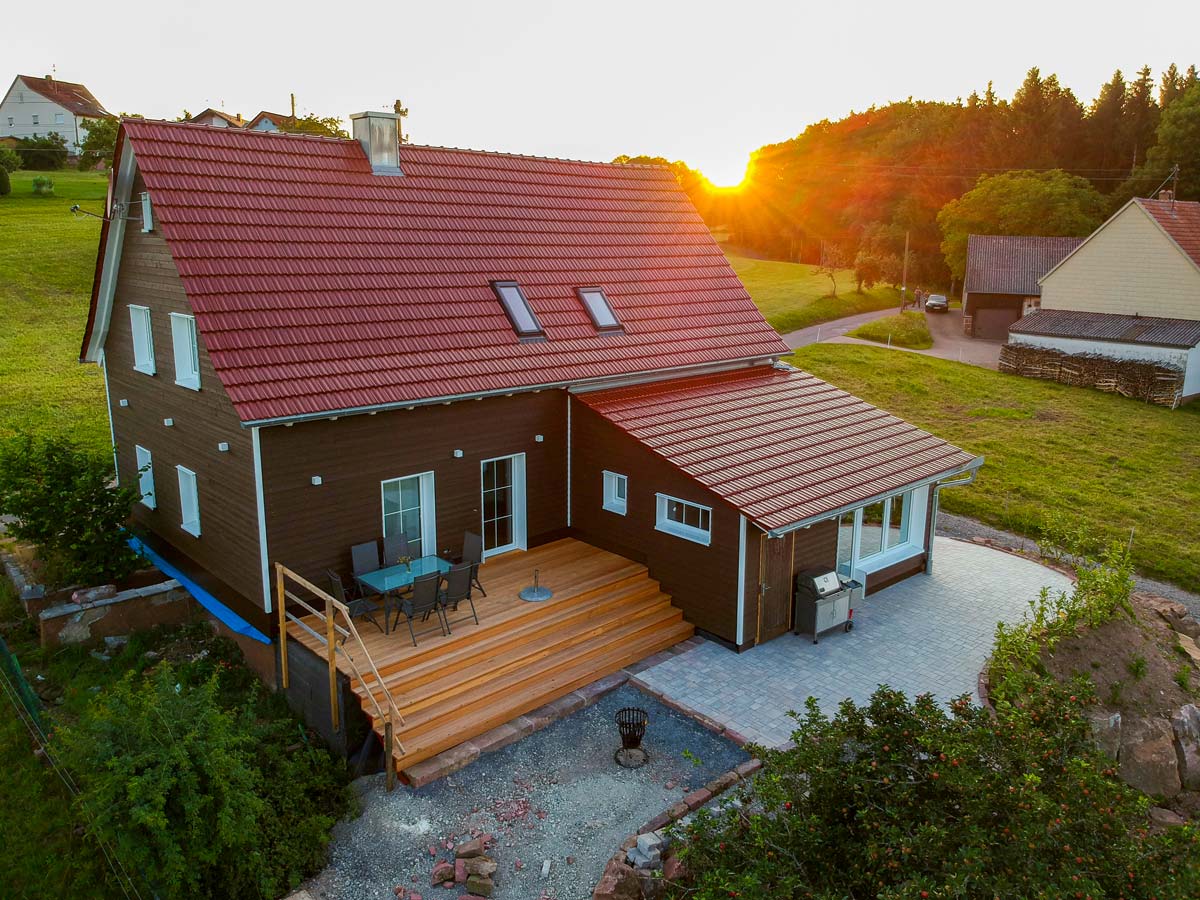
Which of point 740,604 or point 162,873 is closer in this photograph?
Answer: point 162,873

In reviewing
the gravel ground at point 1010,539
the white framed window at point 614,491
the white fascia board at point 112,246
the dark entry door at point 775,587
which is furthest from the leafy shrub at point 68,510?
the gravel ground at point 1010,539

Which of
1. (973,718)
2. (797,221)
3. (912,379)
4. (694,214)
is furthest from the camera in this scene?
(797,221)

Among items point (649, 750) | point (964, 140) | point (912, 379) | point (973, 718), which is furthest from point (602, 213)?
point (964, 140)

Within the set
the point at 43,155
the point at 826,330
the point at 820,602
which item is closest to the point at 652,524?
the point at 820,602

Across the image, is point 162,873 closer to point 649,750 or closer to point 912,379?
point 649,750

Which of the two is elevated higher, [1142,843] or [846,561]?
[1142,843]

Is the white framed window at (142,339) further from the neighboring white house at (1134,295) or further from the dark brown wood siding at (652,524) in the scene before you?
the neighboring white house at (1134,295)

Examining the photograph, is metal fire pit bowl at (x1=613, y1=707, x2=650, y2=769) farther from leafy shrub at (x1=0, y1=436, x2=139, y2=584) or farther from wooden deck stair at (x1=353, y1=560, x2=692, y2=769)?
leafy shrub at (x1=0, y1=436, x2=139, y2=584)
